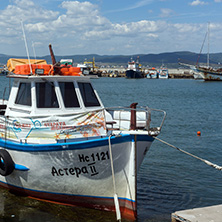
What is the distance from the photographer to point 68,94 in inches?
426

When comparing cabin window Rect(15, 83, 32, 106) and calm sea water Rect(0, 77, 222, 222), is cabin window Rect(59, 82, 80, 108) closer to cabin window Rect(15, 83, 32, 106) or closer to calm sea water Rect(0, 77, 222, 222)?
cabin window Rect(15, 83, 32, 106)

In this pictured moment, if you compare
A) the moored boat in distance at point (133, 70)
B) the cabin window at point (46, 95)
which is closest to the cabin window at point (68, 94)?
the cabin window at point (46, 95)

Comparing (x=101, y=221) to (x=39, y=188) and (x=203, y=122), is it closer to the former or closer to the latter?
(x=39, y=188)

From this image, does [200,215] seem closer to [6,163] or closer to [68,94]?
[68,94]

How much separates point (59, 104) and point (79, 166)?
206 cm

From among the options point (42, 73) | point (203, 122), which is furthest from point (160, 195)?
point (203, 122)

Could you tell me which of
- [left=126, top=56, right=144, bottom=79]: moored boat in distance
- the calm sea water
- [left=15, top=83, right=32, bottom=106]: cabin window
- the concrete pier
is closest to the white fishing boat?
[left=15, top=83, right=32, bottom=106]: cabin window

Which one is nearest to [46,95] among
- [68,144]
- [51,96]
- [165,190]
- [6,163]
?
[51,96]

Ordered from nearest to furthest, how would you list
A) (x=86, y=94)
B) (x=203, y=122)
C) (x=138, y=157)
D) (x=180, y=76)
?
1. (x=138, y=157)
2. (x=86, y=94)
3. (x=203, y=122)
4. (x=180, y=76)

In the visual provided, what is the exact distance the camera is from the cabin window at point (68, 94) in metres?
10.7

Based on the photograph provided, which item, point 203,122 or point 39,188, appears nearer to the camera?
point 39,188

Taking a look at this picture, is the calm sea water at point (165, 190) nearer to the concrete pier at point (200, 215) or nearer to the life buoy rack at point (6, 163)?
the life buoy rack at point (6, 163)

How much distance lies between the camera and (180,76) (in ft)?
459

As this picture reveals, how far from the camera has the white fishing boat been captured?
9445mm
